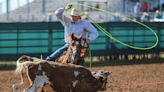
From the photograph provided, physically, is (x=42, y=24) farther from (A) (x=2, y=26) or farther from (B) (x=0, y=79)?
(B) (x=0, y=79)

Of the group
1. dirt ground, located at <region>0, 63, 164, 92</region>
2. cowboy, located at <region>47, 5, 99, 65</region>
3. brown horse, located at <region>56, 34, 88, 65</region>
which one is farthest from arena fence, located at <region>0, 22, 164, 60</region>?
brown horse, located at <region>56, 34, 88, 65</region>

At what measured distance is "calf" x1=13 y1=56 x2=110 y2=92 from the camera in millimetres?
8070

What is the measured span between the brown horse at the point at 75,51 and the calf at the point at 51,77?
42 centimetres

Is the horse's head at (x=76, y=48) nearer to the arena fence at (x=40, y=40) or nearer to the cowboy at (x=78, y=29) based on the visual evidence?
the cowboy at (x=78, y=29)

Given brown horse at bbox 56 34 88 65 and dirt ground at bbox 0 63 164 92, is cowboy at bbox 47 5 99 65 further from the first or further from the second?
dirt ground at bbox 0 63 164 92

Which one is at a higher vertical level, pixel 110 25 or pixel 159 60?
pixel 110 25

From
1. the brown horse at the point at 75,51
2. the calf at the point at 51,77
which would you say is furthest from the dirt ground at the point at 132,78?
the calf at the point at 51,77

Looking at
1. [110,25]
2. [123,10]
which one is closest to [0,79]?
[110,25]

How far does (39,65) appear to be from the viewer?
8.12 m

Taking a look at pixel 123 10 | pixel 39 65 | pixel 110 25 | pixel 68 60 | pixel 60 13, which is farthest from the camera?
pixel 123 10

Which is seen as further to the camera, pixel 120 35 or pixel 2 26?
pixel 120 35

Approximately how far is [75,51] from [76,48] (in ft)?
0.17

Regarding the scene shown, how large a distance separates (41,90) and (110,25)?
33.4 ft

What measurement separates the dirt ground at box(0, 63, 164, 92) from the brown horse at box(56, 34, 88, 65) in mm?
1993
